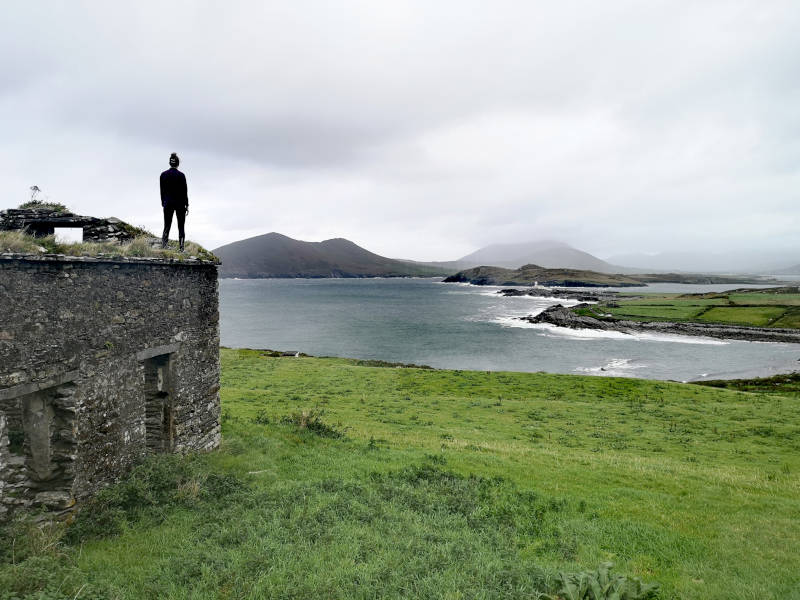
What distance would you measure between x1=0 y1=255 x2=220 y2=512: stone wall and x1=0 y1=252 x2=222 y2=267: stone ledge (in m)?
0.04

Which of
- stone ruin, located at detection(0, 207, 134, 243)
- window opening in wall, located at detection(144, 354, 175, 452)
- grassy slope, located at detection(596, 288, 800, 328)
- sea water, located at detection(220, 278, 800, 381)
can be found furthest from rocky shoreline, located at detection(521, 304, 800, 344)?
stone ruin, located at detection(0, 207, 134, 243)

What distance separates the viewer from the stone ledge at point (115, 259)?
30.5ft

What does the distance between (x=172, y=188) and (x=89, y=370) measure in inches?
254

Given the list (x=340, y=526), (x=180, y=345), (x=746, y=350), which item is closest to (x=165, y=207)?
(x=180, y=345)

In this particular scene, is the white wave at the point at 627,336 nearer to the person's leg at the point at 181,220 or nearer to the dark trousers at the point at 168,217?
the person's leg at the point at 181,220

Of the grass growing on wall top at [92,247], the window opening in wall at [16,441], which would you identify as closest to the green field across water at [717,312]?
the grass growing on wall top at [92,247]

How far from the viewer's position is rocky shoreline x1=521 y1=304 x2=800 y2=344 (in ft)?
288

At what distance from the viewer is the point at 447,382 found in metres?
44.7

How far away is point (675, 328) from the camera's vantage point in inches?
3831

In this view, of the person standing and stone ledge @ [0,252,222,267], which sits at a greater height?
the person standing

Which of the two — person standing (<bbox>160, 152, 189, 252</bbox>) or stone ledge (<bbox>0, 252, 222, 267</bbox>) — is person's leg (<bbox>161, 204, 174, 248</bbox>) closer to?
person standing (<bbox>160, 152, 189, 252</bbox>)

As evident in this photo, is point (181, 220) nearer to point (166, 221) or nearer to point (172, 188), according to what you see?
point (166, 221)

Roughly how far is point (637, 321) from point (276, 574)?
378 feet

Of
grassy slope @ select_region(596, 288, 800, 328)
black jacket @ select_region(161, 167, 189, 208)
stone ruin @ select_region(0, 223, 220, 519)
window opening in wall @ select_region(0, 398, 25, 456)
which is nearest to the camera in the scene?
stone ruin @ select_region(0, 223, 220, 519)
